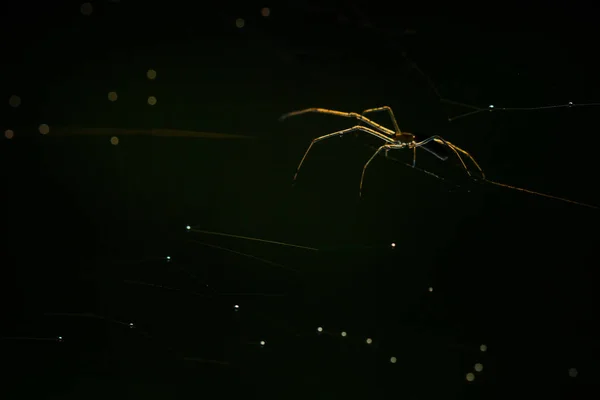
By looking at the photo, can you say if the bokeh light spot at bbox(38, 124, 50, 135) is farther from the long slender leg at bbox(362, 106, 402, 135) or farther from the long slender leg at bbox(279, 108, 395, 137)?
the long slender leg at bbox(362, 106, 402, 135)

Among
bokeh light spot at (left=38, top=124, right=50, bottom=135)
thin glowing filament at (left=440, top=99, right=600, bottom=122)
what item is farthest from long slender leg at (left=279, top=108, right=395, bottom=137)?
bokeh light spot at (left=38, top=124, right=50, bottom=135)

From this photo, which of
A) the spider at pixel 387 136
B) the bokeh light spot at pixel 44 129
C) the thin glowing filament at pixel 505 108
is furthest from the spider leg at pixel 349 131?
the bokeh light spot at pixel 44 129

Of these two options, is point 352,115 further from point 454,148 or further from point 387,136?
point 454,148

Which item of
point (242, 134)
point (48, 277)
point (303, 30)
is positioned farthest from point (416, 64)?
point (48, 277)

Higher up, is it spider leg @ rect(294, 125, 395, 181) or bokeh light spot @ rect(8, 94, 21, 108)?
bokeh light spot @ rect(8, 94, 21, 108)

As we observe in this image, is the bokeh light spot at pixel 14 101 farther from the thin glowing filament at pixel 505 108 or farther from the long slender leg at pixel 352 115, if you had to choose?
the thin glowing filament at pixel 505 108

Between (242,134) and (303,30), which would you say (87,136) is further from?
(303,30)
